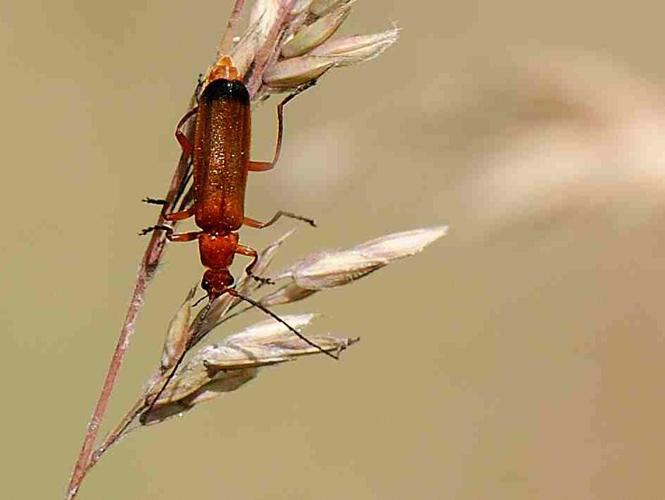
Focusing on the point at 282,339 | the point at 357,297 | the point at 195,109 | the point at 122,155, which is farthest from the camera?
the point at 122,155

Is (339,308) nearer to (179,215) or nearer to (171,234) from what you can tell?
(179,215)

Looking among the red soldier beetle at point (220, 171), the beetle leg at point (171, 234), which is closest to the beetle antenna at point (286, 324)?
the red soldier beetle at point (220, 171)

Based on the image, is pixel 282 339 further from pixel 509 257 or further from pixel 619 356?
pixel 509 257

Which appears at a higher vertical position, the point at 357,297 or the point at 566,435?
the point at 357,297

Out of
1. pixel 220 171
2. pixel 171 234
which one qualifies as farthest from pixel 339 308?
pixel 171 234

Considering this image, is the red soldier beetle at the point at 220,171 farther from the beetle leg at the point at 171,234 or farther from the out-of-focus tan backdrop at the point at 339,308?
the out-of-focus tan backdrop at the point at 339,308

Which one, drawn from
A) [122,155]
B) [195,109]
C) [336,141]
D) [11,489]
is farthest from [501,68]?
[122,155]
